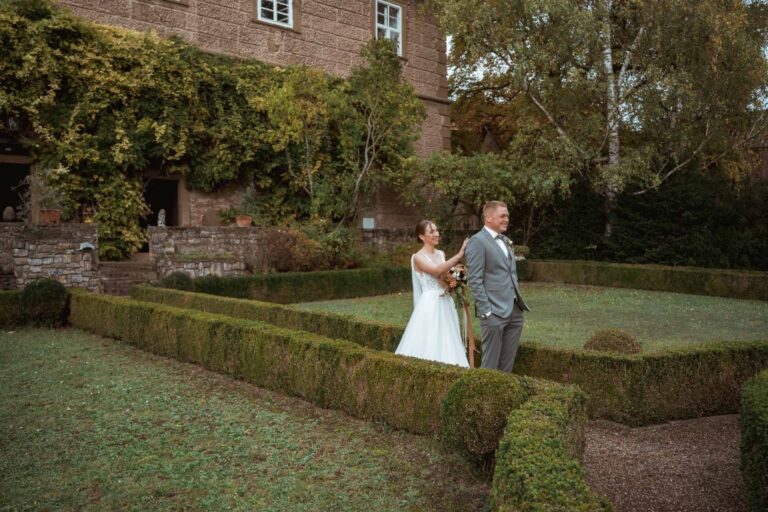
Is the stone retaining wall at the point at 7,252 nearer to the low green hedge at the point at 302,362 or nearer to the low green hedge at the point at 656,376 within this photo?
the low green hedge at the point at 302,362

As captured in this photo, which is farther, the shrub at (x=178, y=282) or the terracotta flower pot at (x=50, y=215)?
the terracotta flower pot at (x=50, y=215)

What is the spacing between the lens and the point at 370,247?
18188 millimetres

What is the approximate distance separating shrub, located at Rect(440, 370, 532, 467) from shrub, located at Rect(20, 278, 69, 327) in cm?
895

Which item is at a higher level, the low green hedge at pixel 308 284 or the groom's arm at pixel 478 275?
the groom's arm at pixel 478 275

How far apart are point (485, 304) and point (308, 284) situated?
936 centimetres

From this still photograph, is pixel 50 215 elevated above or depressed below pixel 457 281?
above

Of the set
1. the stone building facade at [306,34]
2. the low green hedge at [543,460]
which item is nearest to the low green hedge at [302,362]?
the low green hedge at [543,460]

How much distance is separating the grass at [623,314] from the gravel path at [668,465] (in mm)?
2649

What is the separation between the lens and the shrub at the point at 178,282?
39.3 feet

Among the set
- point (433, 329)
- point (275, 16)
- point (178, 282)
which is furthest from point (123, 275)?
point (433, 329)

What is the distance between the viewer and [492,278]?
5312mm

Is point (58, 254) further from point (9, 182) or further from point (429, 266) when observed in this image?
point (429, 266)

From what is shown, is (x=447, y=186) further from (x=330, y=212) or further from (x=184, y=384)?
(x=184, y=384)

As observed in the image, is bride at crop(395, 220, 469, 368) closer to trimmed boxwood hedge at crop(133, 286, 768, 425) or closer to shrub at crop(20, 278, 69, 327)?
trimmed boxwood hedge at crop(133, 286, 768, 425)
